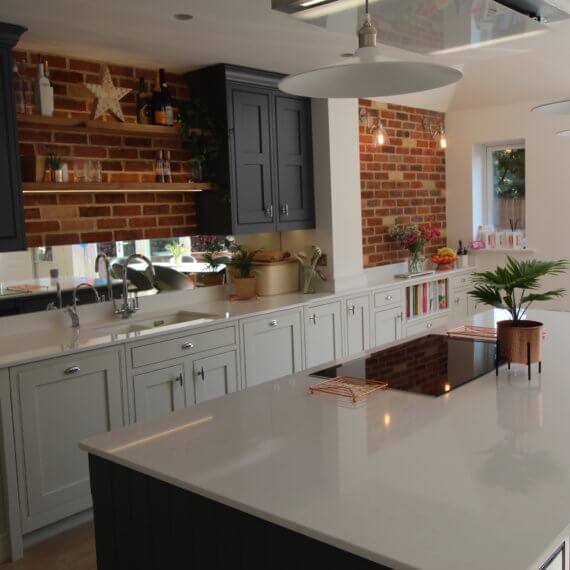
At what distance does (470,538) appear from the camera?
52.1 inches

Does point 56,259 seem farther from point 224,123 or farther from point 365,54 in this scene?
point 365,54

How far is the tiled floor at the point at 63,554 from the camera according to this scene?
2.98 meters

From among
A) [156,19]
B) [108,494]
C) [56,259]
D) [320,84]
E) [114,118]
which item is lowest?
[108,494]

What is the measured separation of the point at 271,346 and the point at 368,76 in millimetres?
2616

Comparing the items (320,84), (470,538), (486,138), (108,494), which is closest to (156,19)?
(320,84)

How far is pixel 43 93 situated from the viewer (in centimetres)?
357

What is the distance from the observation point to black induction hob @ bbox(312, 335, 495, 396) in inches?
96.0

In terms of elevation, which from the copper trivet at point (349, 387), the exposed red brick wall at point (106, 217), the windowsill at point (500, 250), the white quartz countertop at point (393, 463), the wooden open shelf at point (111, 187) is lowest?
the white quartz countertop at point (393, 463)

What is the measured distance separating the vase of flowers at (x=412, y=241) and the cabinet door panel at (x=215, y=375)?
2.33 meters

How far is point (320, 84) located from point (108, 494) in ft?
4.26

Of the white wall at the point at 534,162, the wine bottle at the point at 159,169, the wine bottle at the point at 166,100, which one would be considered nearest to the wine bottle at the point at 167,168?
the wine bottle at the point at 159,169

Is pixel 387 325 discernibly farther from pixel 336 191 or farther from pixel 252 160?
pixel 252 160

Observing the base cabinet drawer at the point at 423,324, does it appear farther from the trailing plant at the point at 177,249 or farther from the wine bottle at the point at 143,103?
the wine bottle at the point at 143,103

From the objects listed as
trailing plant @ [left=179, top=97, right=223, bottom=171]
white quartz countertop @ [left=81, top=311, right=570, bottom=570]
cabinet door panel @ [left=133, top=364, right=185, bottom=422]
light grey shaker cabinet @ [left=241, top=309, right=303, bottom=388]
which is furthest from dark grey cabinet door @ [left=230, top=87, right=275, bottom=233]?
white quartz countertop @ [left=81, top=311, right=570, bottom=570]
